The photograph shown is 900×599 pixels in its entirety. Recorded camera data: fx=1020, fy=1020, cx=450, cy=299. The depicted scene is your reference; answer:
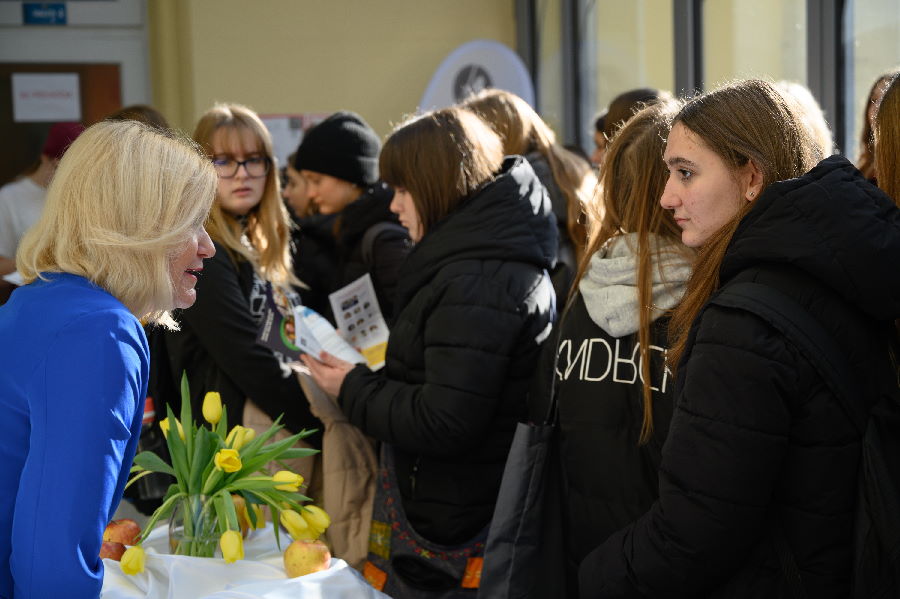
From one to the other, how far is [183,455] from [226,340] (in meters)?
0.78

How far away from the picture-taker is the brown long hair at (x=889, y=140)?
1532 mm

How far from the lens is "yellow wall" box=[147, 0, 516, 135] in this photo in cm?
673

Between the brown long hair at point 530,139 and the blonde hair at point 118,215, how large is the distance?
159 cm

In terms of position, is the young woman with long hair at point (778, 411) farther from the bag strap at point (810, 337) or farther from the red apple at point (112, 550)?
the red apple at point (112, 550)

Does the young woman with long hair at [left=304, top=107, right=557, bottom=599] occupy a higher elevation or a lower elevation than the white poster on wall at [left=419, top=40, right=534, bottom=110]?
lower

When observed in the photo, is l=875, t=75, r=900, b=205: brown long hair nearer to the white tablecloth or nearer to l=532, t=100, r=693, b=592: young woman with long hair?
l=532, t=100, r=693, b=592: young woman with long hair

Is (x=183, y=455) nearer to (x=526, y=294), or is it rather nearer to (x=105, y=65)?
(x=526, y=294)

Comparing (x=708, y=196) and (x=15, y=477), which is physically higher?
(x=708, y=196)

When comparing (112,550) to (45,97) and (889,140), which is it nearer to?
(889,140)

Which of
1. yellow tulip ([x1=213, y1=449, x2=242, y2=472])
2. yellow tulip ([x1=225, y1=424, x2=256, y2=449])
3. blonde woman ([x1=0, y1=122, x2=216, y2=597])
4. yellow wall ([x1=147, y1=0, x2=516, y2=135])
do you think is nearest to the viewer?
blonde woman ([x1=0, y1=122, x2=216, y2=597])

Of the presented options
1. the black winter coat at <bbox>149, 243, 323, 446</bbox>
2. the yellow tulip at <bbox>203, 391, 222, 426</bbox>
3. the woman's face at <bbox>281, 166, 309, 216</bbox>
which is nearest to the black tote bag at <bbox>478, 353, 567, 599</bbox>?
the yellow tulip at <bbox>203, 391, 222, 426</bbox>

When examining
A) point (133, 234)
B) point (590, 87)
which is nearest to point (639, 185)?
point (133, 234)

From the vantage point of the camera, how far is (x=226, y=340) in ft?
8.10

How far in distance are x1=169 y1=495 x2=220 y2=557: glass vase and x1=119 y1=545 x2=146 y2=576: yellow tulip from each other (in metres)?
0.12
